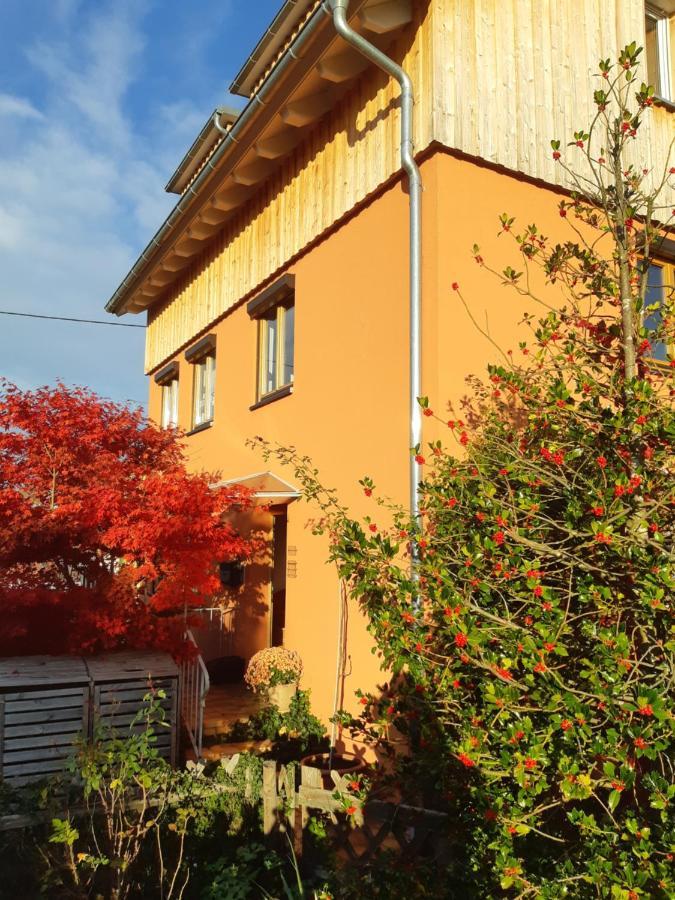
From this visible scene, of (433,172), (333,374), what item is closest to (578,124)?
(433,172)

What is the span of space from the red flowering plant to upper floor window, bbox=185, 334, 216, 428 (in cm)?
1038

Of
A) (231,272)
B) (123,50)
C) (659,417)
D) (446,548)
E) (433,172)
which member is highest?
(123,50)

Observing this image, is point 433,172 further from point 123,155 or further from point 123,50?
point 123,155

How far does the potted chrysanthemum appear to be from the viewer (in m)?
9.53

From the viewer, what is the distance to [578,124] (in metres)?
8.70

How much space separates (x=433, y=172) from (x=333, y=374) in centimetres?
297

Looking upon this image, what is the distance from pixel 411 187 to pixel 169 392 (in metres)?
12.1

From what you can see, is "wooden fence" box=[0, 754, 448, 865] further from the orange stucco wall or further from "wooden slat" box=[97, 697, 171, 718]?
the orange stucco wall

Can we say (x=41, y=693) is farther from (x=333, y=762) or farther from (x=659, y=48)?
(x=659, y=48)

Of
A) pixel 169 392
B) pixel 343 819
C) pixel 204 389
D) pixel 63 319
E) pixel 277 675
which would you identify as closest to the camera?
pixel 343 819

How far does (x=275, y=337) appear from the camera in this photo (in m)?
12.4

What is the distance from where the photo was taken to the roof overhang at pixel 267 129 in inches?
323

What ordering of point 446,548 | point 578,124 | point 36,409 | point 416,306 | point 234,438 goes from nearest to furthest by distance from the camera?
point 446,548 → point 416,306 → point 578,124 → point 36,409 → point 234,438

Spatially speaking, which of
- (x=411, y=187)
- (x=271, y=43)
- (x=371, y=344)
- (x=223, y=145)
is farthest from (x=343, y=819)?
(x=271, y=43)
